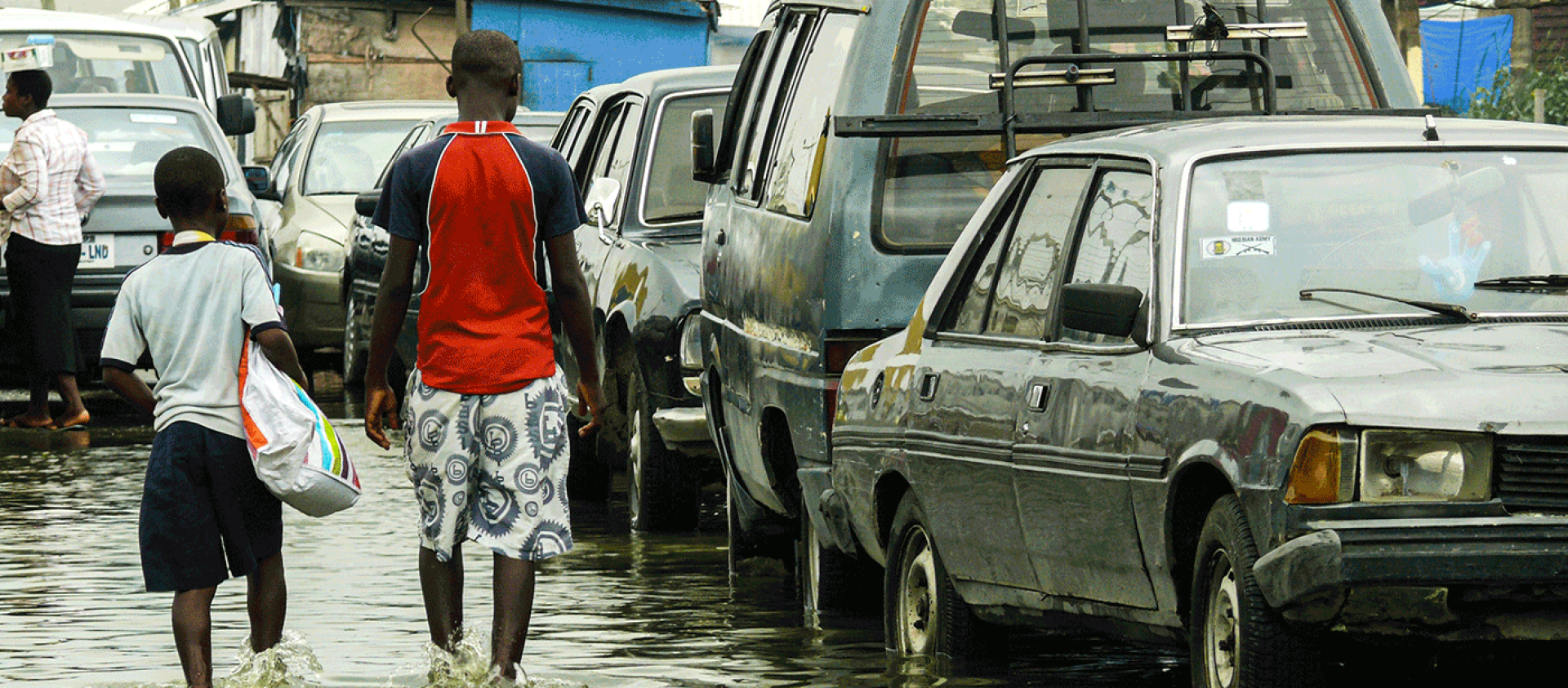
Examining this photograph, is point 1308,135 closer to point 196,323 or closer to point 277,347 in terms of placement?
point 277,347

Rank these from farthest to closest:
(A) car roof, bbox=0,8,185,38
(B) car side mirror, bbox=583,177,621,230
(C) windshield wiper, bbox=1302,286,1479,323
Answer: (A) car roof, bbox=0,8,185,38 < (B) car side mirror, bbox=583,177,621,230 < (C) windshield wiper, bbox=1302,286,1479,323

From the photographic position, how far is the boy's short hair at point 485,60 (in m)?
7.25

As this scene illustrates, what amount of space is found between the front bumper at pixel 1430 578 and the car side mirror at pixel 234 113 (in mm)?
14752

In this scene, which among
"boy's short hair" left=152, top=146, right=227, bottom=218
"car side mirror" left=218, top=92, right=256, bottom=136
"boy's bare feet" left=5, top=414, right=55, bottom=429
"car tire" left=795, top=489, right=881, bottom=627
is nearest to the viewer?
"boy's short hair" left=152, top=146, right=227, bottom=218

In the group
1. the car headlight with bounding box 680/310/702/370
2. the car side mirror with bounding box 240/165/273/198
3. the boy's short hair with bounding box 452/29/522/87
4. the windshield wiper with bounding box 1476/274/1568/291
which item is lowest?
the car headlight with bounding box 680/310/702/370

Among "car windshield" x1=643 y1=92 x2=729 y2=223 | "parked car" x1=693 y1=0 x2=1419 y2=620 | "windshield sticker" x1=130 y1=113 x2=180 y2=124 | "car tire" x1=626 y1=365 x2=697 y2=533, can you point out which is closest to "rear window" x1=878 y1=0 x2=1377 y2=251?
"parked car" x1=693 y1=0 x2=1419 y2=620

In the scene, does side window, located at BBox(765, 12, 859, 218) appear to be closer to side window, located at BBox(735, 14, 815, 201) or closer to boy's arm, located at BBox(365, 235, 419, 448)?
side window, located at BBox(735, 14, 815, 201)

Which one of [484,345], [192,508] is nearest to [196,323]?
[192,508]

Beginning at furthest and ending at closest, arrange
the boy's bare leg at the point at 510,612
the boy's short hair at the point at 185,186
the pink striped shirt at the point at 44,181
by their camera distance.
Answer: the pink striped shirt at the point at 44,181
the boy's bare leg at the point at 510,612
the boy's short hair at the point at 185,186

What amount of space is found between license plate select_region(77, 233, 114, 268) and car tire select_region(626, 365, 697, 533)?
19.7ft

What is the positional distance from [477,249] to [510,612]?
0.91 meters

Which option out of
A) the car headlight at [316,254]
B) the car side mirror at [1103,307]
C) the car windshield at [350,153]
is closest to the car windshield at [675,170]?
the car side mirror at [1103,307]

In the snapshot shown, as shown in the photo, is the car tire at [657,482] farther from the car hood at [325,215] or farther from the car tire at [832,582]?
the car hood at [325,215]

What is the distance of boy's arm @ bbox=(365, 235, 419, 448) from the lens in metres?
7.16
